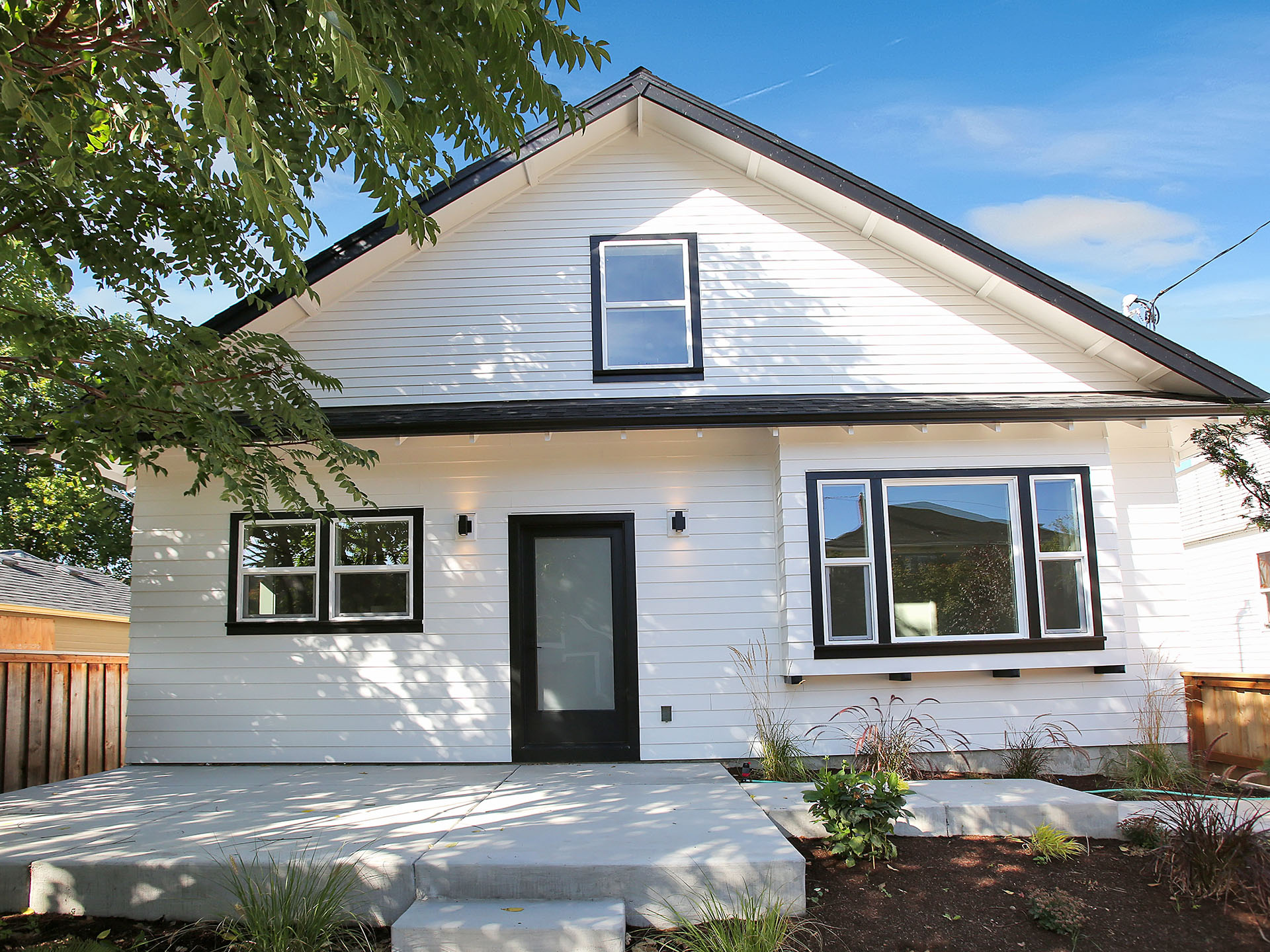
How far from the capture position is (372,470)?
7375 millimetres

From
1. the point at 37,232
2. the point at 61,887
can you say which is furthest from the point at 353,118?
the point at 61,887

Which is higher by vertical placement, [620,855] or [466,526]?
[466,526]

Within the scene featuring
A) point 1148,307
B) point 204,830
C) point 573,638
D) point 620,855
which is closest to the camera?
point 620,855

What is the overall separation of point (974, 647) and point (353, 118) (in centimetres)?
593

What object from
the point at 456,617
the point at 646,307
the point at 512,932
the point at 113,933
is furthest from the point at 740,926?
the point at 646,307

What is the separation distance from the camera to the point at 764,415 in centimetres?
673

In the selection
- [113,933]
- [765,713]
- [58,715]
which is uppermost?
[58,715]

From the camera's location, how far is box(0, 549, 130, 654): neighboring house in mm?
14078

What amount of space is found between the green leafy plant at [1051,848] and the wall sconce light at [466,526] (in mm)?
4784

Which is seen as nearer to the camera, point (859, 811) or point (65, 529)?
point (859, 811)

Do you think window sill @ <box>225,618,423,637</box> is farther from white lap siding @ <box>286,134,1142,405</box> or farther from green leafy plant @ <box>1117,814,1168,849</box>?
green leafy plant @ <box>1117,814,1168,849</box>

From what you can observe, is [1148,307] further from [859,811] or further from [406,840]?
[406,840]

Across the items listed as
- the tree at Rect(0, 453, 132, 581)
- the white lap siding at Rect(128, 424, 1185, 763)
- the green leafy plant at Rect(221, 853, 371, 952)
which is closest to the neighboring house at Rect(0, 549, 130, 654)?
the tree at Rect(0, 453, 132, 581)

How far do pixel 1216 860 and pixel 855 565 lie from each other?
10.9 feet
